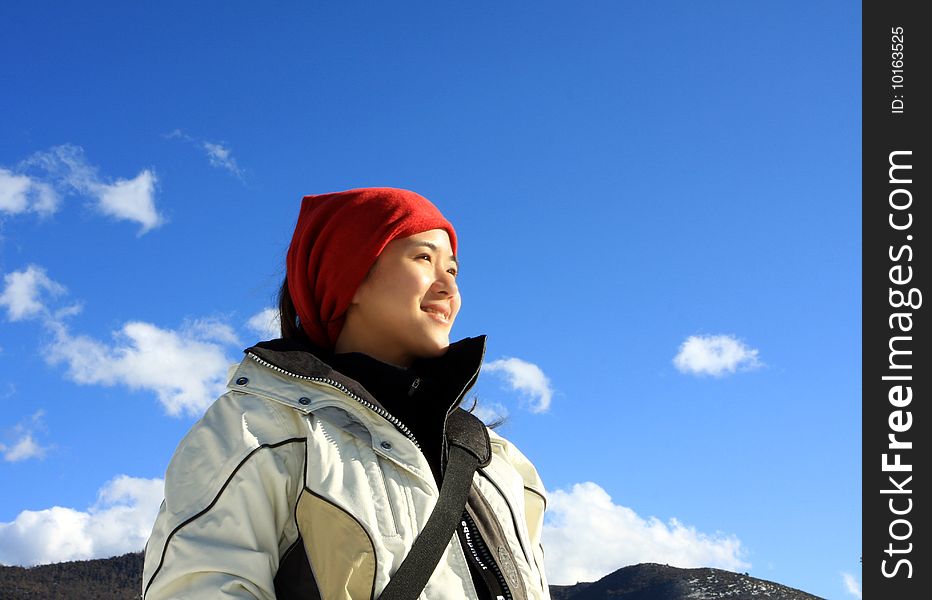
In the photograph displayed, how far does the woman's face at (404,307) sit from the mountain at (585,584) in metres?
20.8

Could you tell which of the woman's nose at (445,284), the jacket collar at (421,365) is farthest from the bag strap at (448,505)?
the woman's nose at (445,284)

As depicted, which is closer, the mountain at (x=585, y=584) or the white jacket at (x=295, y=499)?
the white jacket at (x=295, y=499)

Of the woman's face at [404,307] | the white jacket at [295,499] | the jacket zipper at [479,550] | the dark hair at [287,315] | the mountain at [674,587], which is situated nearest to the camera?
the white jacket at [295,499]

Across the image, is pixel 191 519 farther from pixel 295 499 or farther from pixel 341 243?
pixel 341 243

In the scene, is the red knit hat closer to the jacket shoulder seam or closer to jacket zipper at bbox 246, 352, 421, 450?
jacket zipper at bbox 246, 352, 421, 450

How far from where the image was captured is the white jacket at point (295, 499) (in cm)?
214

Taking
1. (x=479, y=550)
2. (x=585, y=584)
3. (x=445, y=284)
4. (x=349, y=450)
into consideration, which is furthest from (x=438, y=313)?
(x=585, y=584)

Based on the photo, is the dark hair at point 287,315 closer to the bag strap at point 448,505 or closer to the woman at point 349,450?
the woman at point 349,450

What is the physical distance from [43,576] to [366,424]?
34.6 meters

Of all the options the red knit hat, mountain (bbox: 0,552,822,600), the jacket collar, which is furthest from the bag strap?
mountain (bbox: 0,552,822,600)

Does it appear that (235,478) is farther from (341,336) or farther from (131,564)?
(131,564)

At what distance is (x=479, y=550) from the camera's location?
2.52m

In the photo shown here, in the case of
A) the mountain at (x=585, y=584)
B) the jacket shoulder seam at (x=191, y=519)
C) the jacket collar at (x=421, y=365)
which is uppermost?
the mountain at (x=585, y=584)

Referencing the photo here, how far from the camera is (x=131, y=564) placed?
3303 centimetres
